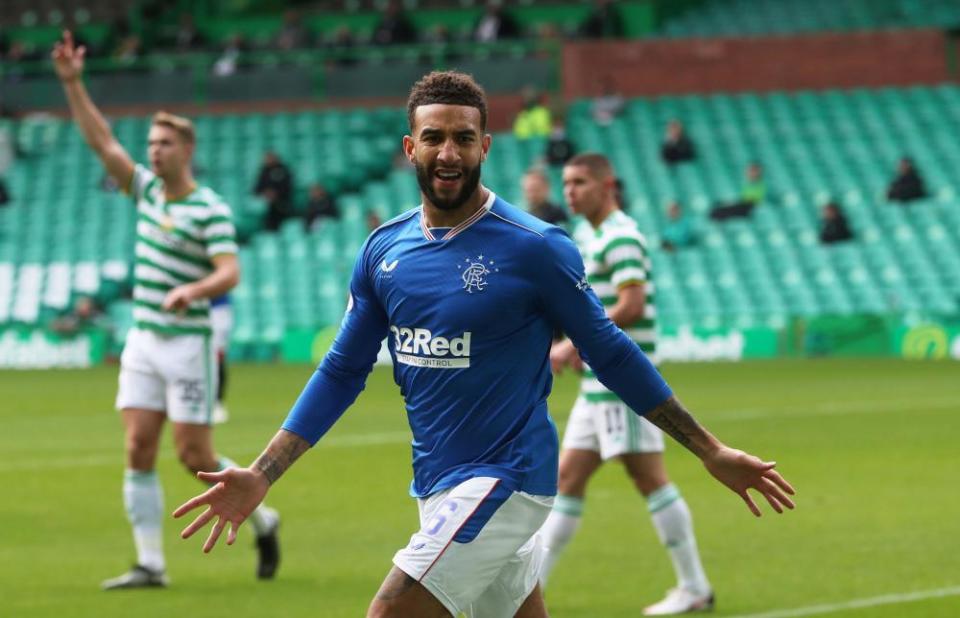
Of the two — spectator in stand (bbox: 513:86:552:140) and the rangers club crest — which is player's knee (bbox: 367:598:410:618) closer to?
the rangers club crest

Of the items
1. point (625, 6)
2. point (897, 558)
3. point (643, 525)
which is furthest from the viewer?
point (625, 6)

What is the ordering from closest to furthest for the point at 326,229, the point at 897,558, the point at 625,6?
the point at 897,558, the point at 326,229, the point at 625,6

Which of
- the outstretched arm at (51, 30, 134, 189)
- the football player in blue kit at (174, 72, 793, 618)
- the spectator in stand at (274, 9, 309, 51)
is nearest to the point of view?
the football player in blue kit at (174, 72, 793, 618)

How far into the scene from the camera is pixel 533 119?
36.8 meters

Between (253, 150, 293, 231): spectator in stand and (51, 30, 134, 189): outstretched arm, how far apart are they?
24.6 m

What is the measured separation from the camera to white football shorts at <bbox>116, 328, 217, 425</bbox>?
9.88 metres

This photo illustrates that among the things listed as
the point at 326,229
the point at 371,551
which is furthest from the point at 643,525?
the point at 326,229

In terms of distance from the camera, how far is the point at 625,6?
40.8 m

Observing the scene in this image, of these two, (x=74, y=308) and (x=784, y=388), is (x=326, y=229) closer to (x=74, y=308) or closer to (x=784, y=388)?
(x=74, y=308)

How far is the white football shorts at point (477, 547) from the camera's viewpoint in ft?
18.0

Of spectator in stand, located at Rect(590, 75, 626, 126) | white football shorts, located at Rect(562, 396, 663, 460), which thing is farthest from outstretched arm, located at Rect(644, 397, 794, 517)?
spectator in stand, located at Rect(590, 75, 626, 126)

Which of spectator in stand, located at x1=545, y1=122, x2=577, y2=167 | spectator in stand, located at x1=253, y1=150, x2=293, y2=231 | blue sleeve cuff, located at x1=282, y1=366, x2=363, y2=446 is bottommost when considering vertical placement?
blue sleeve cuff, located at x1=282, y1=366, x2=363, y2=446

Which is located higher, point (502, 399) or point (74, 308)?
point (74, 308)

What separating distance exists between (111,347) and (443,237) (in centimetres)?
2647
